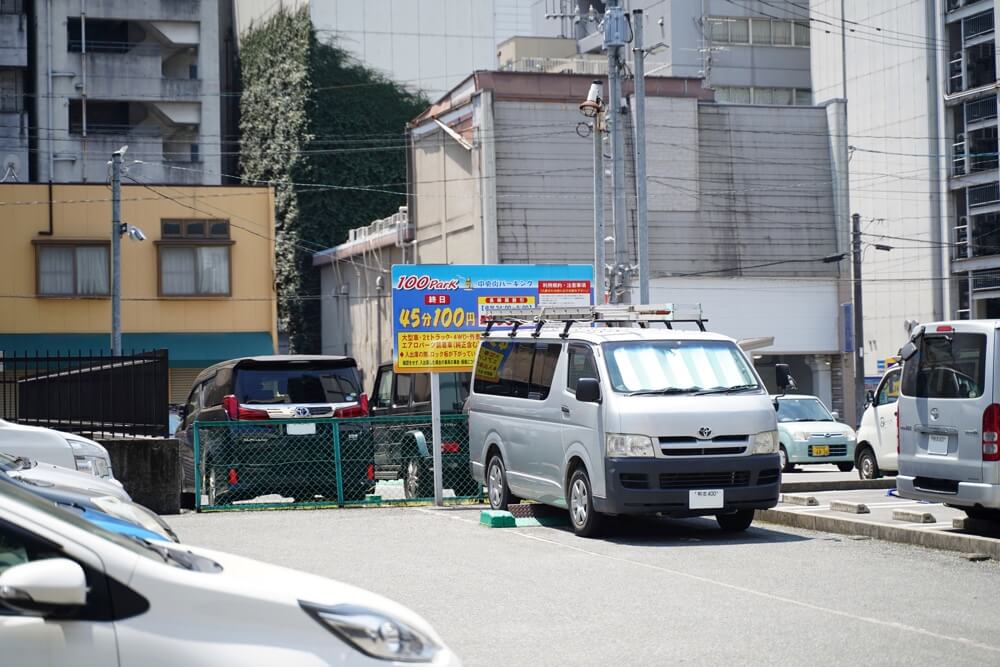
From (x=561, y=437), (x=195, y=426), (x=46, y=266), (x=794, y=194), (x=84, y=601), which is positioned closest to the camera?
(x=84, y=601)

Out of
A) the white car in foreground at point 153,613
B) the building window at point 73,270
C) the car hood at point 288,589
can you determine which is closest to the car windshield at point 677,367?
the car hood at point 288,589

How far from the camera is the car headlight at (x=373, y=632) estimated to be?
4.47 metres

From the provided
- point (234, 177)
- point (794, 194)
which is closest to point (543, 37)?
point (234, 177)

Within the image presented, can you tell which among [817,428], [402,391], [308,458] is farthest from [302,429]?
[817,428]

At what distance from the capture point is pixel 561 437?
1522cm

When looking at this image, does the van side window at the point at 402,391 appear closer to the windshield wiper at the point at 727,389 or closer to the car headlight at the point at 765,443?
the windshield wiper at the point at 727,389

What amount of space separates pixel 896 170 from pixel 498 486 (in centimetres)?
4458

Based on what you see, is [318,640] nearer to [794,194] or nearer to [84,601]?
[84,601]

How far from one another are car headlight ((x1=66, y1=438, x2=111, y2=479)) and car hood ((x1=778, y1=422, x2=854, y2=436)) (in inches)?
683

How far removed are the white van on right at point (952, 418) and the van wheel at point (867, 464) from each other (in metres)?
9.35

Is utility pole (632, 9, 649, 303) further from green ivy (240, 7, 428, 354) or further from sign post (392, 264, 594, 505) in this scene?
green ivy (240, 7, 428, 354)

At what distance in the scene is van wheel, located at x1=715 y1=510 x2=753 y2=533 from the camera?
14992 millimetres

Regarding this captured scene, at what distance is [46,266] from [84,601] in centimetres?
4296

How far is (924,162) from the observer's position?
56656mm
